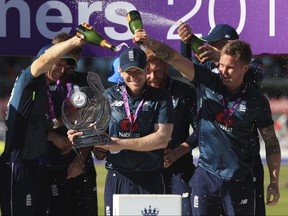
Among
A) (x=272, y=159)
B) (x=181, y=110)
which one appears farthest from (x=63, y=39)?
(x=272, y=159)

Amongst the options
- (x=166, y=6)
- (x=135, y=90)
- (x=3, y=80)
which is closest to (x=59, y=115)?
(x=135, y=90)

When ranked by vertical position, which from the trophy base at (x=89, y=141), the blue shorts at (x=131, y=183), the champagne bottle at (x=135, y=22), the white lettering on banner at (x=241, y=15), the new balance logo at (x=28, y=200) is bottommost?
the new balance logo at (x=28, y=200)

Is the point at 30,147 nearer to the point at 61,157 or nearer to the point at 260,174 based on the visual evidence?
the point at 61,157

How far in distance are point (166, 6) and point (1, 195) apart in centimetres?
241

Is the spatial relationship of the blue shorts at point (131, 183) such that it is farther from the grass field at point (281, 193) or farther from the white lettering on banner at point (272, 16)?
the grass field at point (281, 193)

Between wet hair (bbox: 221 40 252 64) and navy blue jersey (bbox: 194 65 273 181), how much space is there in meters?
0.27

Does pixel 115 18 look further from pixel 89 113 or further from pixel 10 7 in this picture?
pixel 89 113

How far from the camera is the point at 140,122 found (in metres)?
7.34

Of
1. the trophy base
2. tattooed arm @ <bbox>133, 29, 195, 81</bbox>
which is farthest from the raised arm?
the trophy base

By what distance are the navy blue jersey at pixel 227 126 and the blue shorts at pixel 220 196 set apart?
6 cm

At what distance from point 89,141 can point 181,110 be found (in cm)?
170

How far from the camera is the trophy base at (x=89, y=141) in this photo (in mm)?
6551

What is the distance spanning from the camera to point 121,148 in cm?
702

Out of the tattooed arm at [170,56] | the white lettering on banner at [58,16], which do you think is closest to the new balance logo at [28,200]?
the tattooed arm at [170,56]
